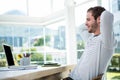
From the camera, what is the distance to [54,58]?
434 centimetres

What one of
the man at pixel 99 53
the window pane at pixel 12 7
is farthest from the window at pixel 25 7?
the man at pixel 99 53

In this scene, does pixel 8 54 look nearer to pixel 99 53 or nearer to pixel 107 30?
pixel 99 53

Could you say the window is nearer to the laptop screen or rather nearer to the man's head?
the laptop screen

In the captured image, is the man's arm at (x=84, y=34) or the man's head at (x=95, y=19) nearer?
the man's head at (x=95, y=19)

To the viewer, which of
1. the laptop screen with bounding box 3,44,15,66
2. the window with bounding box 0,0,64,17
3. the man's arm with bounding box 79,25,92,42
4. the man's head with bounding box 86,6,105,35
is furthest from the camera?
the window with bounding box 0,0,64,17

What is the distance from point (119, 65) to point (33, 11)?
6.60ft

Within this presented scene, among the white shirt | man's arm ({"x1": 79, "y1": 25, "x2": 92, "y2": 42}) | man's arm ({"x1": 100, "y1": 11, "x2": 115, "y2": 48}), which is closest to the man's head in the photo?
the white shirt

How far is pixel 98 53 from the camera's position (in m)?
2.00

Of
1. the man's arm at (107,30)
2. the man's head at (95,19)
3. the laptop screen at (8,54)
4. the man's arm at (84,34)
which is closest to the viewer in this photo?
the man's arm at (107,30)

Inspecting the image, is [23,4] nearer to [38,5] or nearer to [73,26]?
[38,5]

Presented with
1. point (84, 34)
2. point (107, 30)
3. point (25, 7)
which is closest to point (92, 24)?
point (107, 30)

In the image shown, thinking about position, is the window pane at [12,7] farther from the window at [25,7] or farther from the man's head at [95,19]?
the man's head at [95,19]

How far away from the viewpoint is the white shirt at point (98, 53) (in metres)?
1.92

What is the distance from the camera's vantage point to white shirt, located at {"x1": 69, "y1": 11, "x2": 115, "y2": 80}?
1.92m
